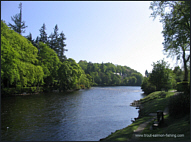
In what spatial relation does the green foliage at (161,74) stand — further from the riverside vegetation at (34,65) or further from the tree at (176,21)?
the riverside vegetation at (34,65)

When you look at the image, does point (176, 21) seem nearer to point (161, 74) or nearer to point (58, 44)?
point (161, 74)

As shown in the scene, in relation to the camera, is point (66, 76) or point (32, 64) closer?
point (32, 64)

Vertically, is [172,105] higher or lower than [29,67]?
lower

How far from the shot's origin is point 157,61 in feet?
128

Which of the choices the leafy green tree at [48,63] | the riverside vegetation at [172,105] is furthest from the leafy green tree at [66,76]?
the riverside vegetation at [172,105]

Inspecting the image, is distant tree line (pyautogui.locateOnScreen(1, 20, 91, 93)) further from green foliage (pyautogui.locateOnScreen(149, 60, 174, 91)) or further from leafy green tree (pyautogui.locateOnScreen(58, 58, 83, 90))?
green foliage (pyautogui.locateOnScreen(149, 60, 174, 91))

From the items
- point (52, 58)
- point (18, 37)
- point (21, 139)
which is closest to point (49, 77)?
point (52, 58)

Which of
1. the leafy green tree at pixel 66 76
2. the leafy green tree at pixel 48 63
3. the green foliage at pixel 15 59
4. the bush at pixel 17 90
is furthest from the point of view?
the leafy green tree at pixel 66 76

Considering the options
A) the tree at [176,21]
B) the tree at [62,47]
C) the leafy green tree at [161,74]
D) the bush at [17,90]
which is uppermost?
the tree at [62,47]

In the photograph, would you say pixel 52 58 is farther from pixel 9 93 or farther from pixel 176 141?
pixel 176 141

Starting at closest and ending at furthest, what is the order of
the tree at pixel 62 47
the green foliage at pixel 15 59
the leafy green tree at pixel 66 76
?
the green foliage at pixel 15 59, the leafy green tree at pixel 66 76, the tree at pixel 62 47

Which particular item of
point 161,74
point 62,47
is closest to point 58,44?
point 62,47

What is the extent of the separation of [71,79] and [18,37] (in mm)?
30183

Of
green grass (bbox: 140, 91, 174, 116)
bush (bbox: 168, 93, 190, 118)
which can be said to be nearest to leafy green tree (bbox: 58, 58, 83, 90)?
green grass (bbox: 140, 91, 174, 116)
